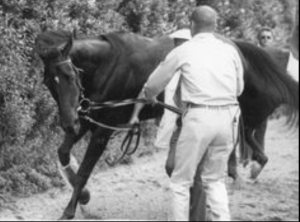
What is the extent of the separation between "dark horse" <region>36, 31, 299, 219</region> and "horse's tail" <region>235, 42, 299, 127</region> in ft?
0.04

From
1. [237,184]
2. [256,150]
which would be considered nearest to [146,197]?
[237,184]

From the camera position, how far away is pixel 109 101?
864cm

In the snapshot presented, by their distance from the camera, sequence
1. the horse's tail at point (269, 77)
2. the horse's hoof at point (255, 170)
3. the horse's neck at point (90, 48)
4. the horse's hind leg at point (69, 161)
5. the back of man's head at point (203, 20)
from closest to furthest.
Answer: the back of man's head at point (203, 20), the horse's neck at point (90, 48), the horse's hind leg at point (69, 161), the horse's tail at point (269, 77), the horse's hoof at point (255, 170)

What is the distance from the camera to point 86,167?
28.3 feet

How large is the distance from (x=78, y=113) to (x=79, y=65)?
0.52m

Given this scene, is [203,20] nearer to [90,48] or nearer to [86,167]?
[90,48]

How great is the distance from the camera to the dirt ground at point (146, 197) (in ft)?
29.2

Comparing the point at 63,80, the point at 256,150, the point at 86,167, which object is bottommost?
the point at 256,150

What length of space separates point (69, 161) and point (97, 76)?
3.30 ft

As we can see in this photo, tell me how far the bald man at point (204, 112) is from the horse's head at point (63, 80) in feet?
4.51

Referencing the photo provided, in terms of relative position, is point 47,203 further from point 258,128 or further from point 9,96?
point 258,128

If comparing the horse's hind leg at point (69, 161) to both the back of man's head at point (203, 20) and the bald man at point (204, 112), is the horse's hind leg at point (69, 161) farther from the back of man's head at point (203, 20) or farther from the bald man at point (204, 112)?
the back of man's head at point (203, 20)

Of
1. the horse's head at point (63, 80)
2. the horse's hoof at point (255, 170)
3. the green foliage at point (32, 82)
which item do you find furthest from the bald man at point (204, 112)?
the horse's hoof at point (255, 170)

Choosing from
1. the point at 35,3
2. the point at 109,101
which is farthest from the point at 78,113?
the point at 35,3
